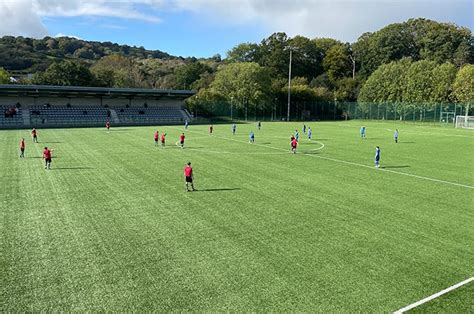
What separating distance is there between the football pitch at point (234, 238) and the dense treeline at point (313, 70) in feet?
181

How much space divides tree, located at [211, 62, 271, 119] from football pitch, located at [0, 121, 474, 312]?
174ft

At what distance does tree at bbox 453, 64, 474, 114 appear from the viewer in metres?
67.4

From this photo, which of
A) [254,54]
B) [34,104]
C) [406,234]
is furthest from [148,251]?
[254,54]

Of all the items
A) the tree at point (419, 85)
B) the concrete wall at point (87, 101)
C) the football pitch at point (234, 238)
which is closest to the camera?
the football pitch at point (234, 238)

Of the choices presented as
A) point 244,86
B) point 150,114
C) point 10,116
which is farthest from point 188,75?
point 10,116

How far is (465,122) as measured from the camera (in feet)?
198

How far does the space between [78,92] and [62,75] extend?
15679mm

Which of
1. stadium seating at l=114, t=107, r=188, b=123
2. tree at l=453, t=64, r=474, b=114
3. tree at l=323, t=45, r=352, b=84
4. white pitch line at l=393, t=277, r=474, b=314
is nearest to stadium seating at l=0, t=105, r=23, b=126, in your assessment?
stadium seating at l=114, t=107, r=188, b=123

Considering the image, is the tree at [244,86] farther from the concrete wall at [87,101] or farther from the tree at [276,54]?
the tree at [276,54]

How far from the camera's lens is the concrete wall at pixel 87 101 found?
6100cm

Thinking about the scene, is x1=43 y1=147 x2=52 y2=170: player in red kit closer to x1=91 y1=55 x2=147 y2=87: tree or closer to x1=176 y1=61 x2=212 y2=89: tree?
x1=91 y1=55 x2=147 y2=87: tree

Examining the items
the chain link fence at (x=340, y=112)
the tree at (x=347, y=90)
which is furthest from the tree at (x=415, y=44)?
the chain link fence at (x=340, y=112)

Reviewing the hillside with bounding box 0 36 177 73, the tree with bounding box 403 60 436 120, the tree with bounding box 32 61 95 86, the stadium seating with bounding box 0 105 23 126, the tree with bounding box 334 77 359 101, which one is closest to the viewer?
the stadium seating with bounding box 0 105 23 126

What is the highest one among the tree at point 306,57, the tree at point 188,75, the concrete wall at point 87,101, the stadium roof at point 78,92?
the tree at point 306,57
